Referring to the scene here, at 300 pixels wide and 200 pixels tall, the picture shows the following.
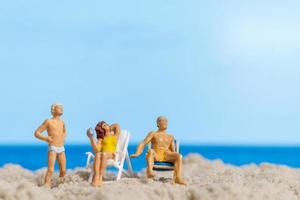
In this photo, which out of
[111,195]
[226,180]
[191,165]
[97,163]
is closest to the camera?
[111,195]

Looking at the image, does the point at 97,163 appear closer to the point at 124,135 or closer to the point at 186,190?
the point at 124,135

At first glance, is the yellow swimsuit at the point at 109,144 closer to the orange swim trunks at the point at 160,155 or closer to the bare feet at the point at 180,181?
the orange swim trunks at the point at 160,155

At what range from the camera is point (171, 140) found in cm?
1416

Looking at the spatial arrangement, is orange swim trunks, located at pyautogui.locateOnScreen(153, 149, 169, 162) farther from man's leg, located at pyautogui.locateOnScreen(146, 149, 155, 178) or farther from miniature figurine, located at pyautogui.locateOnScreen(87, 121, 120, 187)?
miniature figurine, located at pyautogui.locateOnScreen(87, 121, 120, 187)

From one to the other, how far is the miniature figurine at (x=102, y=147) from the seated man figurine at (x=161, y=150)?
49 centimetres

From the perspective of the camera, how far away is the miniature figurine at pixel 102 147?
45.0 feet

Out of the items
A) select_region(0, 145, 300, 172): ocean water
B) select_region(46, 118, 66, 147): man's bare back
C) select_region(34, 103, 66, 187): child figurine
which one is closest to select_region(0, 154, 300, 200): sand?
select_region(34, 103, 66, 187): child figurine

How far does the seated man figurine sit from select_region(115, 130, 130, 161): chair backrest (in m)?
0.26

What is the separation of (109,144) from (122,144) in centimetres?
31

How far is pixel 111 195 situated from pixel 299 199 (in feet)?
12.6

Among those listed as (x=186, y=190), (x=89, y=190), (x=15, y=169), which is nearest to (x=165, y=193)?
(x=186, y=190)

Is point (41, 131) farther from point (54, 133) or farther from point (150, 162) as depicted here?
point (150, 162)

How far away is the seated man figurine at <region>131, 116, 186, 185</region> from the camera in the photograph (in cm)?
1373

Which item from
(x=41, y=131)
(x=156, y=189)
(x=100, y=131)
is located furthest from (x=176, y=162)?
(x=41, y=131)
